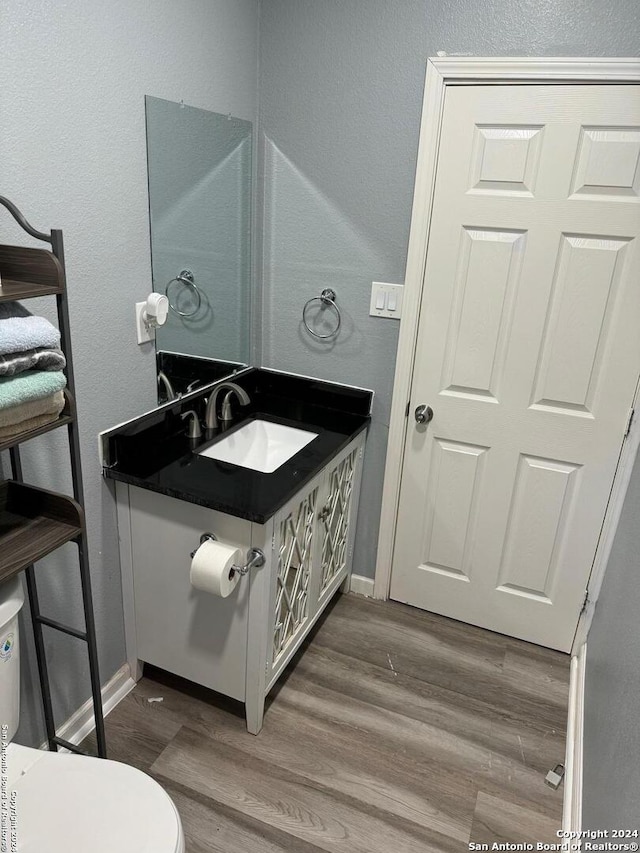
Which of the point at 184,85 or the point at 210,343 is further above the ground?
the point at 184,85

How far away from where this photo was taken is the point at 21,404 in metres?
1.11

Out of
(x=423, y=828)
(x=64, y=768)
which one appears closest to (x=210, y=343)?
(x=64, y=768)

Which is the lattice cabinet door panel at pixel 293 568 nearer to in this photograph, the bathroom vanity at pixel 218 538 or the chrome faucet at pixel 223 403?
the bathroom vanity at pixel 218 538

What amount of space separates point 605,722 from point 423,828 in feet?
1.91

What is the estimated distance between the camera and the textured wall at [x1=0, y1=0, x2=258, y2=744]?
51.2 inches

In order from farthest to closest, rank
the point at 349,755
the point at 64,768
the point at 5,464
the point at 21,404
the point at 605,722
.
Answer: the point at 349,755
the point at 605,722
the point at 5,464
the point at 64,768
the point at 21,404

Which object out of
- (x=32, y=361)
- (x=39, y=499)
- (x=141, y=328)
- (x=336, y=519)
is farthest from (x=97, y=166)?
(x=336, y=519)

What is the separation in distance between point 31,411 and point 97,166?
0.72 m

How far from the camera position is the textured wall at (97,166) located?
1.30m

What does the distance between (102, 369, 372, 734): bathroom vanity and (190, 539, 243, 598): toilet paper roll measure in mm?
68

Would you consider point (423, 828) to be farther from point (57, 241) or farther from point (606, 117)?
point (606, 117)

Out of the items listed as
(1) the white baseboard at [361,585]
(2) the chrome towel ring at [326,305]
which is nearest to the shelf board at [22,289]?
(2) the chrome towel ring at [326,305]

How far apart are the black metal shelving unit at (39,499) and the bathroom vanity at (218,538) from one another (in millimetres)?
362

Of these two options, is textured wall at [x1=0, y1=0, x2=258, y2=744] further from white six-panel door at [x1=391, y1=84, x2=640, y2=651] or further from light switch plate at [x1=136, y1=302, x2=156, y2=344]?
white six-panel door at [x1=391, y1=84, x2=640, y2=651]
